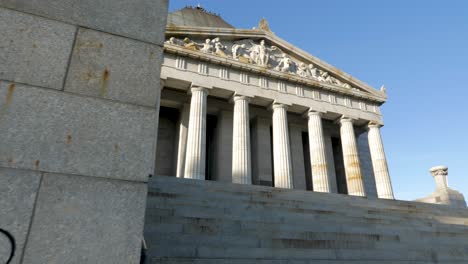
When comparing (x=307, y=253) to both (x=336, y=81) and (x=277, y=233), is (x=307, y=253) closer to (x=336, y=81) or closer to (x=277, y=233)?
(x=277, y=233)

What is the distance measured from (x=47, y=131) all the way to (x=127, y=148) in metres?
0.86

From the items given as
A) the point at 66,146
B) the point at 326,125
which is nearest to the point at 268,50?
the point at 326,125

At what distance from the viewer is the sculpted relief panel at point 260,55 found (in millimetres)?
24406

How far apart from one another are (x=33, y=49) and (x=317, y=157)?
77.2ft

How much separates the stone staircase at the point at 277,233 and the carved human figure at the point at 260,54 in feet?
52.3

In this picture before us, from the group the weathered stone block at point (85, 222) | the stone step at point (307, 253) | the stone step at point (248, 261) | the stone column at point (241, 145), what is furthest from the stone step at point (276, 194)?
the weathered stone block at point (85, 222)

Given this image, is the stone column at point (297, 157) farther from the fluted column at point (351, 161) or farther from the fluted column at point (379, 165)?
the fluted column at point (379, 165)

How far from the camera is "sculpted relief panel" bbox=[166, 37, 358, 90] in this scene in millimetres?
24406

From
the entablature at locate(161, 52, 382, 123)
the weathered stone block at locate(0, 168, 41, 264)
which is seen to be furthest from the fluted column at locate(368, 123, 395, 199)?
the weathered stone block at locate(0, 168, 41, 264)

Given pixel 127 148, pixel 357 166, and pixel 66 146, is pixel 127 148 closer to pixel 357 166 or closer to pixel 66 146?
pixel 66 146

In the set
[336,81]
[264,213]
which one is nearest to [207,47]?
[336,81]

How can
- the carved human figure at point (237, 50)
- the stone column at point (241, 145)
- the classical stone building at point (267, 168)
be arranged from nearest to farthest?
the classical stone building at point (267, 168) → the stone column at point (241, 145) → the carved human figure at point (237, 50)

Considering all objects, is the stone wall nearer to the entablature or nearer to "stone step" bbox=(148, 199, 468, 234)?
"stone step" bbox=(148, 199, 468, 234)

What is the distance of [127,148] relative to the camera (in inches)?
142
